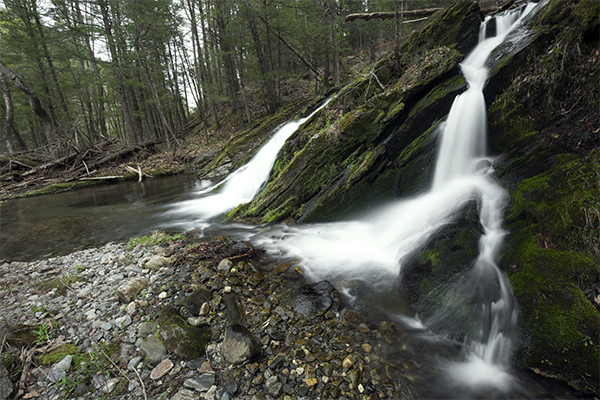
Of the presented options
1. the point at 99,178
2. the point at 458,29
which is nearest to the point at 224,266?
the point at 458,29

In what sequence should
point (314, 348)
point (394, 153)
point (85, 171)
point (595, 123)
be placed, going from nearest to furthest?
point (314, 348) → point (595, 123) → point (394, 153) → point (85, 171)

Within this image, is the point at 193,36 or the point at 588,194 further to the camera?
the point at 193,36

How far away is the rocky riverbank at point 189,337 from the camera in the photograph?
2.52 m

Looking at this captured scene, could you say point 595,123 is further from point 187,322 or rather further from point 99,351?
point 99,351

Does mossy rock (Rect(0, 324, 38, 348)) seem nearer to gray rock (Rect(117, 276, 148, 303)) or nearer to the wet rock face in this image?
gray rock (Rect(117, 276, 148, 303))

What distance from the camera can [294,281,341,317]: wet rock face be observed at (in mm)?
3877

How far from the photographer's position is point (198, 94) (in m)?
27.3

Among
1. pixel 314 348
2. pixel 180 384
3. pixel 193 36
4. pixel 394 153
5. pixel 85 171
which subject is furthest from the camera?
pixel 193 36

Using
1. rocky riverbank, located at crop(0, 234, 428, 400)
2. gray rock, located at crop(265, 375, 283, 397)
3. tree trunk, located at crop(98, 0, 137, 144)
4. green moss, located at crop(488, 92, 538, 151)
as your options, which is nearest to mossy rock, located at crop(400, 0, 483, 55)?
green moss, located at crop(488, 92, 538, 151)

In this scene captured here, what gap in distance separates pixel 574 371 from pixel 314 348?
2.81 metres

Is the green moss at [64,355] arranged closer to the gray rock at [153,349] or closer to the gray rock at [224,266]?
the gray rock at [153,349]

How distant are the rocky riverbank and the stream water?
61 centimetres

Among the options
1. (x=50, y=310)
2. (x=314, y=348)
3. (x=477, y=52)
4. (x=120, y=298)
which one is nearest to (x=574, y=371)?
(x=314, y=348)

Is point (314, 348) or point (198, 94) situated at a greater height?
point (198, 94)
